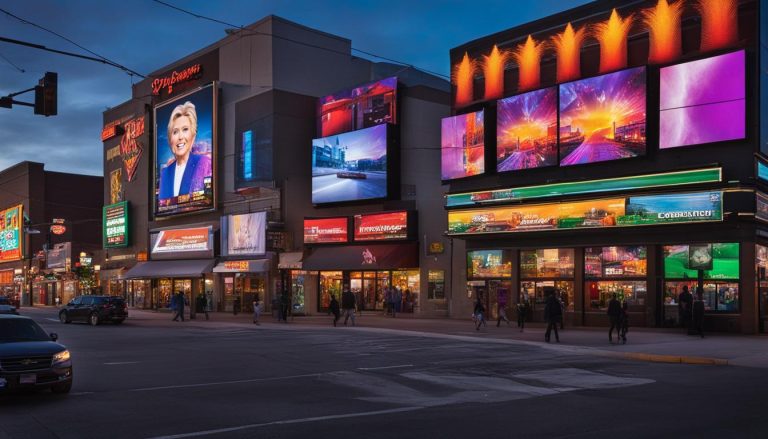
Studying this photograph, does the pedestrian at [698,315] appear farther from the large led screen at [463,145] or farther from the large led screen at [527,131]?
the large led screen at [463,145]

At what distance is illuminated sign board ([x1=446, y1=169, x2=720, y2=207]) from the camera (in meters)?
27.3

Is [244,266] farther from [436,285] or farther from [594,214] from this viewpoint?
[594,214]

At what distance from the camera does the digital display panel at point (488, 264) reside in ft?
116

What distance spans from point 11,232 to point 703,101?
84545 millimetres

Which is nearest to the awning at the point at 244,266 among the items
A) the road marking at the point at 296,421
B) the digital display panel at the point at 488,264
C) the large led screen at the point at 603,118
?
the digital display panel at the point at 488,264

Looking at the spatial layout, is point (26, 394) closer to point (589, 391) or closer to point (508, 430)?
point (508, 430)

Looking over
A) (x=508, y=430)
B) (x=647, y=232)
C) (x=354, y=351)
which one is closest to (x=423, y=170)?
(x=647, y=232)

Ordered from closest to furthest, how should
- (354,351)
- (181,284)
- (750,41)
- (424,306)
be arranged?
(354,351) → (750,41) → (424,306) → (181,284)

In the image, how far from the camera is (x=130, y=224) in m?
63.4

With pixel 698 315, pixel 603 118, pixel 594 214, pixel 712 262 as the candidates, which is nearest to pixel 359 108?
pixel 603 118

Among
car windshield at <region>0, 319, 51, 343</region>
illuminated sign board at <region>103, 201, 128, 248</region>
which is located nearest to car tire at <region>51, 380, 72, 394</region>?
car windshield at <region>0, 319, 51, 343</region>

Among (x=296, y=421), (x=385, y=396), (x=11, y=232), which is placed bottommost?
(x=385, y=396)

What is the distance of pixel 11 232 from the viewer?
3479 inches

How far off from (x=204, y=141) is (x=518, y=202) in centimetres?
2783
